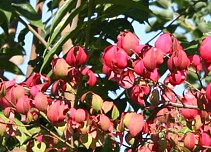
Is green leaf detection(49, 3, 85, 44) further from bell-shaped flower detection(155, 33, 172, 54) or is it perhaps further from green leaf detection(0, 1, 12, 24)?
bell-shaped flower detection(155, 33, 172, 54)

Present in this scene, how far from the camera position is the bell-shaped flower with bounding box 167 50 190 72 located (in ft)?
4.92

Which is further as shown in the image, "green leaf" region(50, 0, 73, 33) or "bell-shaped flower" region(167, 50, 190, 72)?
"green leaf" region(50, 0, 73, 33)

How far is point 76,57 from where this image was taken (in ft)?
5.23

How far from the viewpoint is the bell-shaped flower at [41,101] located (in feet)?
5.16

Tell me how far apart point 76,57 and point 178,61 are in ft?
0.75

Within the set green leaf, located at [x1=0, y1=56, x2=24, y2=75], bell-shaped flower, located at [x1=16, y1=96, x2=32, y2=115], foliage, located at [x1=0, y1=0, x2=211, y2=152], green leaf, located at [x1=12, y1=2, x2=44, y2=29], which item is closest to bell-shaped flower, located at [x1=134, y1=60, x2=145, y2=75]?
foliage, located at [x1=0, y1=0, x2=211, y2=152]

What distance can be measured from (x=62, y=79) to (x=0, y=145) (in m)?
0.36

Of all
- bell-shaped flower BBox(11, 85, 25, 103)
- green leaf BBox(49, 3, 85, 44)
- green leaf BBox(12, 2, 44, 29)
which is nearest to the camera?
bell-shaped flower BBox(11, 85, 25, 103)

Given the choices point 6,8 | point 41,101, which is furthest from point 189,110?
point 6,8

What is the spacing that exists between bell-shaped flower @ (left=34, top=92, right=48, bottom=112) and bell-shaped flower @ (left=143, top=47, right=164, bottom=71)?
23cm

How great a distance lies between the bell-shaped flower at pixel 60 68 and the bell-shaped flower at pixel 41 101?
0.05 meters

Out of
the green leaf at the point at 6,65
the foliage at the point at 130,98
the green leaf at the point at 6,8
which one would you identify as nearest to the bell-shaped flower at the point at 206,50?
the foliage at the point at 130,98

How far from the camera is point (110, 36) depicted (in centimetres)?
216

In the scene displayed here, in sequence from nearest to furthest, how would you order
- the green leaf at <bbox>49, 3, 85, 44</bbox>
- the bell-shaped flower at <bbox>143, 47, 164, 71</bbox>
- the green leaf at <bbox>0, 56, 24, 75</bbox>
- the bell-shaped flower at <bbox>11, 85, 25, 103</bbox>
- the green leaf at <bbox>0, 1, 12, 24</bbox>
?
the bell-shaped flower at <bbox>143, 47, 164, 71</bbox>, the bell-shaped flower at <bbox>11, 85, 25, 103</bbox>, the green leaf at <bbox>49, 3, 85, 44</bbox>, the green leaf at <bbox>0, 1, 12, 24</bbox>, the green leaf at <bbox>0, 56, 24, 75</bbox>
